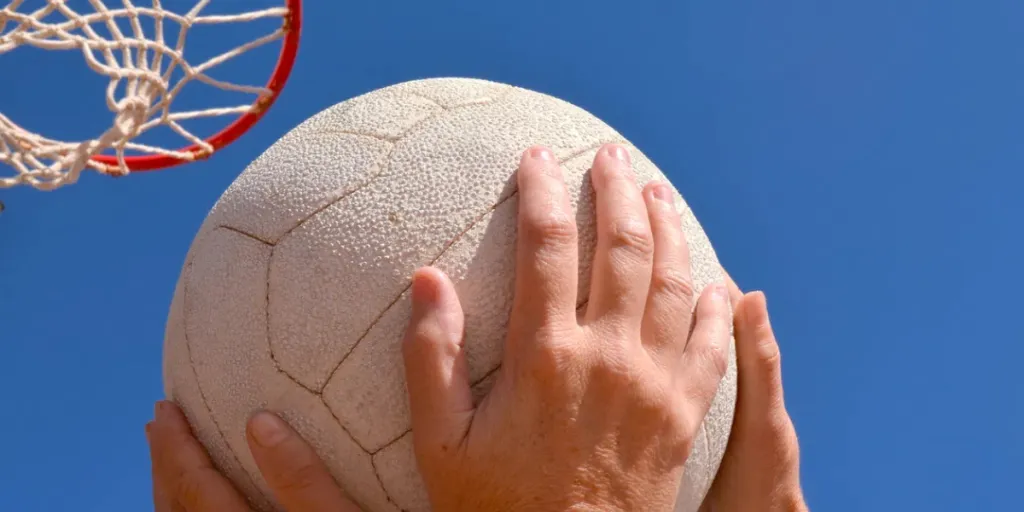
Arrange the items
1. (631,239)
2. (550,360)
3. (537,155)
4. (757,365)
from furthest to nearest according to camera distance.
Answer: (757,365) → (537,155) → (631,239) → (550,360)

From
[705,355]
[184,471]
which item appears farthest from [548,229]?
[184,471]

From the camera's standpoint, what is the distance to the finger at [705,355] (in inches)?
93.5

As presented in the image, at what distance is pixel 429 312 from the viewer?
2.25 meters

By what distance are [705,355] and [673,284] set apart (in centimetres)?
20

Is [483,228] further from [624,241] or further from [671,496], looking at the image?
[671,496]

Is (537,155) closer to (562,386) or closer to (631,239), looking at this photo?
(631,239)

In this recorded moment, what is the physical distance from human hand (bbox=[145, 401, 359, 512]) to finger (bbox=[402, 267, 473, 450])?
0.31m

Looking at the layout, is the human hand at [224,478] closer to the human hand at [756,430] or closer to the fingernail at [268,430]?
the fingernail at [268,430]

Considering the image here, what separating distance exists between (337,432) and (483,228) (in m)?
0.64

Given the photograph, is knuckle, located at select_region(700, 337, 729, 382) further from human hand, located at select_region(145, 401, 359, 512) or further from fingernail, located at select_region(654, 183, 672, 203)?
human hand, located at select_region(145, 401, 359, 512)

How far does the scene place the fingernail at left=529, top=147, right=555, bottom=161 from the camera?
250 cm

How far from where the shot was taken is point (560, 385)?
2.17 metres

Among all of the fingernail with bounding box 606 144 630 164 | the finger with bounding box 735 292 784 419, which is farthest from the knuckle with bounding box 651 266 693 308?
the finger with bounding box 735 292 784 419

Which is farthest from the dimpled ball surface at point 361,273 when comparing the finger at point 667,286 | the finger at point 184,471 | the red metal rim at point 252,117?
the red metal rim at point 252,117
